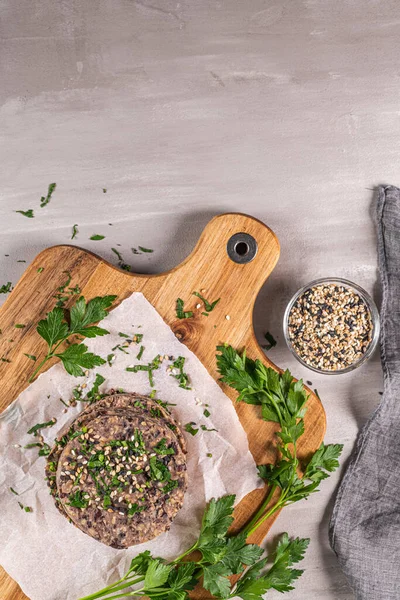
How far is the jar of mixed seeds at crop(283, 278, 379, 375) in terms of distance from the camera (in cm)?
333

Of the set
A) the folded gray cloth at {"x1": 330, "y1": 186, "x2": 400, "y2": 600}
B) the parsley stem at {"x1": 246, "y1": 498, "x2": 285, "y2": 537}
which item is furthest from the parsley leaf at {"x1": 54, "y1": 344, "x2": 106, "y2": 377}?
the folded gray cloth at {"x1": 330, "y1": 186, "x2": 400, "y2": 600}

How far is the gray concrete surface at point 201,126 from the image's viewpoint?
3.47 meters

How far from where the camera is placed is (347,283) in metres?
3.37

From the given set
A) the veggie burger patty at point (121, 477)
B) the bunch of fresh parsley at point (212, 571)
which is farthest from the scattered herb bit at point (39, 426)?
the bunch of fresh parsley at point (212, 571)

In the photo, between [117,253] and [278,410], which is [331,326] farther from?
[117,253]

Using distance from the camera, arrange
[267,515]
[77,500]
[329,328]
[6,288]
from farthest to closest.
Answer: [6,288], [329,328], [267,515], [77,500]

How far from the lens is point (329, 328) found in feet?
10.9

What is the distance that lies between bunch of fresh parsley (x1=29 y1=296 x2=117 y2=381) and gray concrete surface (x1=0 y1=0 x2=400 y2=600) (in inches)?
18.6

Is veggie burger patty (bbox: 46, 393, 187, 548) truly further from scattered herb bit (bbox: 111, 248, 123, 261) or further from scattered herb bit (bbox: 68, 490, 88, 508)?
scattered herb bit (bbox: 111, 248, 123, 261)

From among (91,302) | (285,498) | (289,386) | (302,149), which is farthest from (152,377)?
(302,149)

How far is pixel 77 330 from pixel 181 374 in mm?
622

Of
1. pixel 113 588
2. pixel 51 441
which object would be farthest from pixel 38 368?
pixel 113 588

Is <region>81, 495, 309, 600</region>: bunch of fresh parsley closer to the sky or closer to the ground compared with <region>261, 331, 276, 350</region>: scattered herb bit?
closer to the ground

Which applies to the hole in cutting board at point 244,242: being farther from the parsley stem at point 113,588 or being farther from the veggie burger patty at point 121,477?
the parsley stem at point 113,588
